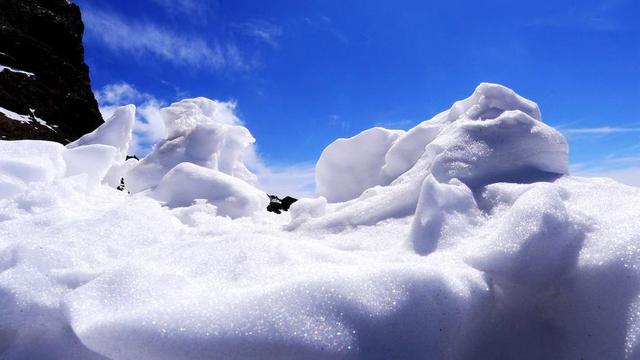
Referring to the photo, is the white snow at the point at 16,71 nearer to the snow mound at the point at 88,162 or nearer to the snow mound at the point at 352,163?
the snow mound at the point at 88,162

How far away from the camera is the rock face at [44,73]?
87.6ft

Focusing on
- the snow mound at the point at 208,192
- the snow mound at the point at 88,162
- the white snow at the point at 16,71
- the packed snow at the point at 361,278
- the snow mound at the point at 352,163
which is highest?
the white snow at the point at 16,71

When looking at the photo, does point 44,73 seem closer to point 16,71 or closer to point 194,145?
point 16,71

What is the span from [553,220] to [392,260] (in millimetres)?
948

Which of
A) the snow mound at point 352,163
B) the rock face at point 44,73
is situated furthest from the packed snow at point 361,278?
the rock face at point 44,73

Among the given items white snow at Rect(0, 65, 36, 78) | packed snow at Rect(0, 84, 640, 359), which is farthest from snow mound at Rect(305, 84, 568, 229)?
white snow at Rect(0, 65, 36, 78)

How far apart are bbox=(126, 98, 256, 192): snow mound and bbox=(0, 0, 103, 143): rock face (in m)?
18.6

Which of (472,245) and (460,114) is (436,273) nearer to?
(472,245)

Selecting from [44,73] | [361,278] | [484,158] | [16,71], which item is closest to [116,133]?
[484,158]

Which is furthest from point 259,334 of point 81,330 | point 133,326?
point 81,330

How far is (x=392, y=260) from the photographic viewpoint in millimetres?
2682

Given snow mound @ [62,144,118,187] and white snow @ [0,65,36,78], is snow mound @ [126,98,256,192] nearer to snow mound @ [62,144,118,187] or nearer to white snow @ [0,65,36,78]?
snow mound @ [62,144,118,187]

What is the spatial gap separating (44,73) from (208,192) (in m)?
33.2

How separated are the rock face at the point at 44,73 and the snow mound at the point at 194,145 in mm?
18567
